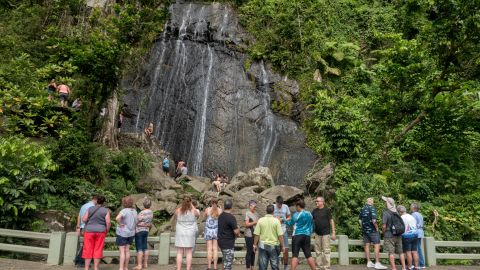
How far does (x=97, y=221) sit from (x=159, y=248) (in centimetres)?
217

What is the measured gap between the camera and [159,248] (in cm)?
912

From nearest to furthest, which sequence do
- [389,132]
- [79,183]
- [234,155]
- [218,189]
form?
[79,183]
[389,132]
[218,189]
[234,155]

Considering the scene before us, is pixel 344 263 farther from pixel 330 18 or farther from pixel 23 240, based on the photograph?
pixel 330 18

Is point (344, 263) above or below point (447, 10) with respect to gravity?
below

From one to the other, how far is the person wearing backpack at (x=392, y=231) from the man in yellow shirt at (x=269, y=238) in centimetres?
296

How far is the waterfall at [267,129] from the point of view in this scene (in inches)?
768

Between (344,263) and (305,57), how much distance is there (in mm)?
15942

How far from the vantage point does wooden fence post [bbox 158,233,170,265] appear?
904 cm

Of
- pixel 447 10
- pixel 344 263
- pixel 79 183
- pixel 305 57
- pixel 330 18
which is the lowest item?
pixel 344 263

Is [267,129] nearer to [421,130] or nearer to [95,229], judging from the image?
[421,130]

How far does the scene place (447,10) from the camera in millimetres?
12781

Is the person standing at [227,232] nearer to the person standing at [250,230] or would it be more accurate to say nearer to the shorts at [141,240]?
the person standing at [250,230]

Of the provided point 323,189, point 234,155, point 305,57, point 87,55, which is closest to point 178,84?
point 234,155

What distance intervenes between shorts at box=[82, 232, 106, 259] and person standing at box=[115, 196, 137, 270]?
1.19 feet
